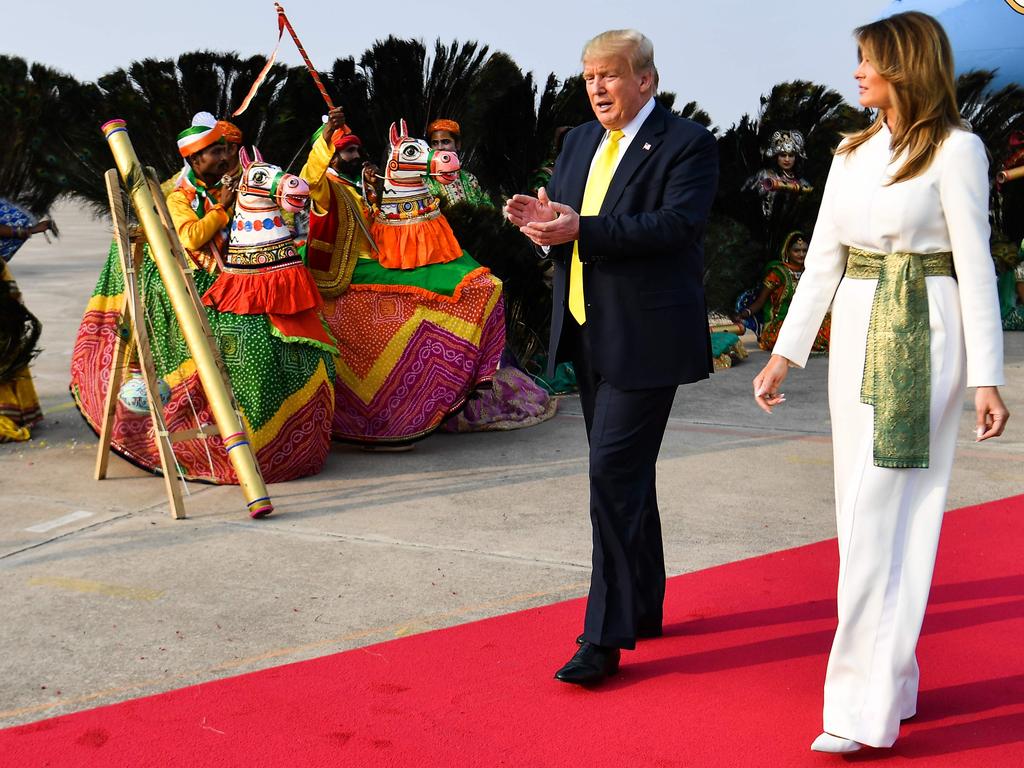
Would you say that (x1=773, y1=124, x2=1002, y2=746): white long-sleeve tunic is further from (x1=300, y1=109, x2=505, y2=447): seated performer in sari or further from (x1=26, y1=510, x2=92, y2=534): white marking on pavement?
(x1=300, y1=109, x2=505, y2=447): seated performer in sari

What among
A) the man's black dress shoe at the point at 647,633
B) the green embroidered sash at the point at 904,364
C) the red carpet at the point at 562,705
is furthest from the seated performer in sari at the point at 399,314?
the green embroidered sash at the point at 904,364

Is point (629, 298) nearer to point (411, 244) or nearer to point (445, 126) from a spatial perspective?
point (411, 244)

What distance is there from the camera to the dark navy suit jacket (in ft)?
11.2

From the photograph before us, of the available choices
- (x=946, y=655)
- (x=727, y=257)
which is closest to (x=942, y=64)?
(x=946, y=655)

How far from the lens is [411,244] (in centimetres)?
647

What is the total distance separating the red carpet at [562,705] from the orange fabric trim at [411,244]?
9.16 feet


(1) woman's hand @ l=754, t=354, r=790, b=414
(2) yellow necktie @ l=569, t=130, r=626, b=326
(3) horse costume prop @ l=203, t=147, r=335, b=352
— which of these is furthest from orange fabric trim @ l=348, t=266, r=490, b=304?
(1) woman's hand @ l=754, t=354, r=790, b=414

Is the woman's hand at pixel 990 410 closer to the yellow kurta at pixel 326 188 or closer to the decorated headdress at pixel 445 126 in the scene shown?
the yellow kurta at pixel 326 188

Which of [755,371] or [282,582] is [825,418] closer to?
[755,371]

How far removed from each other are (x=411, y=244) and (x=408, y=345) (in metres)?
0.53

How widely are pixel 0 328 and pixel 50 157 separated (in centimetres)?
111

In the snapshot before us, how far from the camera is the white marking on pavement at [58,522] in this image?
512 cm

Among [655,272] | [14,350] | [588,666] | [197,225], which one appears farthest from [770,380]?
[14,350]

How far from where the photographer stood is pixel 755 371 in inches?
372
